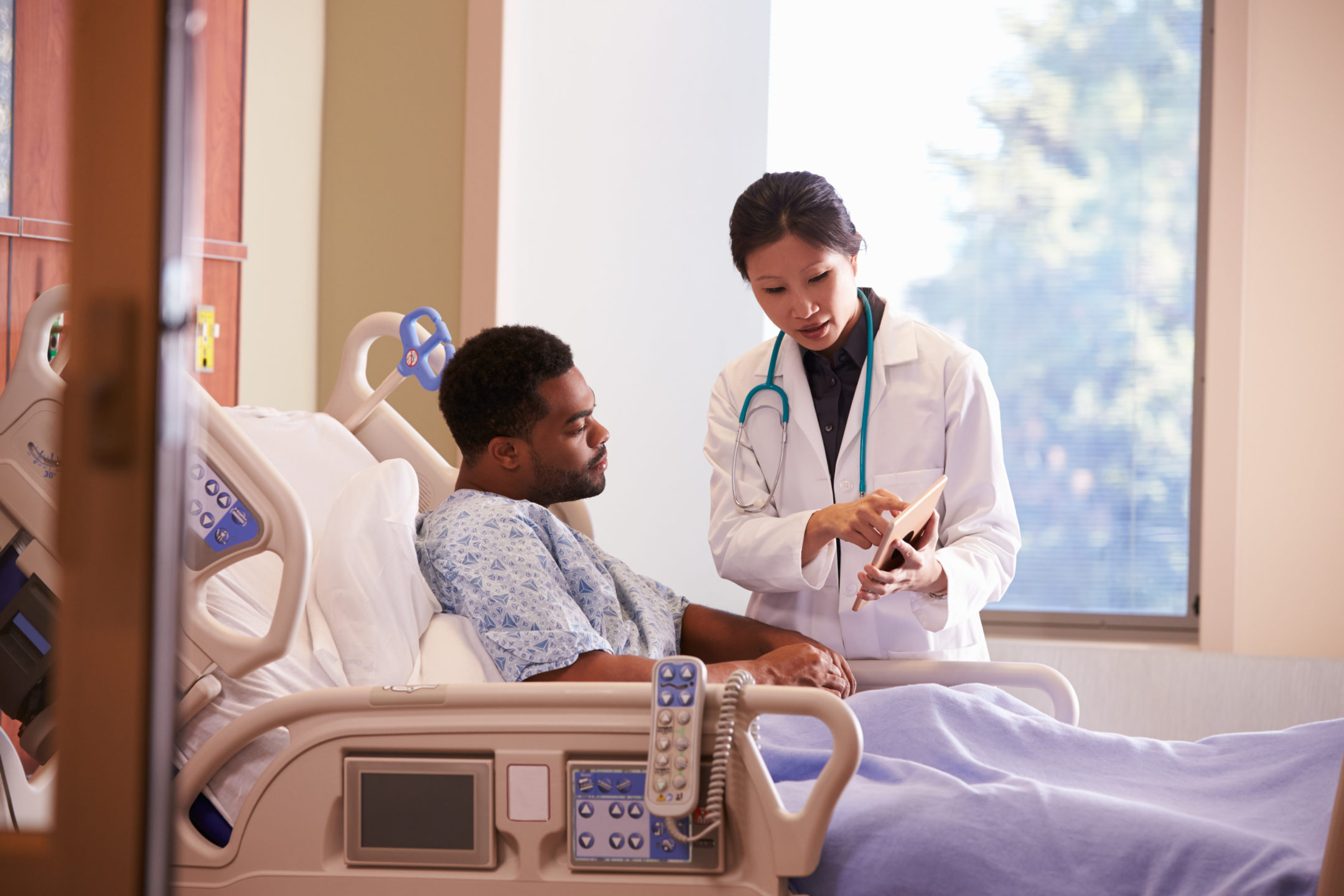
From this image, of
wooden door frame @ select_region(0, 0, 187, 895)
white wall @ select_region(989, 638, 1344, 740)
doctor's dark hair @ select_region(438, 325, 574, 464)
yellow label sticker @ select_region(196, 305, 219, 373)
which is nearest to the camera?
wooden door frame @ select_region(0, 0, 187, 895)

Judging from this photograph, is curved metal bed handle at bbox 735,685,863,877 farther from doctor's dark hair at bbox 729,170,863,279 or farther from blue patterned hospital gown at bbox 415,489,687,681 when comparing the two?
doctor's dark hair at bbox 729,170,863,279

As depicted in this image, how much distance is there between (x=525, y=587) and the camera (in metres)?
1.57

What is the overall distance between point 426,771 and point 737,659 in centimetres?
85

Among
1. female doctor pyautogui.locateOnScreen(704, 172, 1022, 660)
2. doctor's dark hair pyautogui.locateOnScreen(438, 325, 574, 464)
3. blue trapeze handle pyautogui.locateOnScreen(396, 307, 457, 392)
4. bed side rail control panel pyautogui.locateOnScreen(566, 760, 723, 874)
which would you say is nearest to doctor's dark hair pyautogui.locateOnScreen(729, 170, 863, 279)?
female doctor pyautogui.locateOnScreen(704, 172, 1022, 660)

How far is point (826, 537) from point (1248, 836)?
800 mm

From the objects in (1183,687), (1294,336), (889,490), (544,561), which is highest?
(1294,336)

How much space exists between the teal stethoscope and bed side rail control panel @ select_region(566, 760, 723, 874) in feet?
2.98

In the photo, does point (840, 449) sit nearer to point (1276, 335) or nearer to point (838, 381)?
point (838, 381)

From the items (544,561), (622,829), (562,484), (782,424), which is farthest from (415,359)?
(622,829)

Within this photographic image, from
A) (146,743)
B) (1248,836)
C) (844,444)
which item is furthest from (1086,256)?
(146,743)

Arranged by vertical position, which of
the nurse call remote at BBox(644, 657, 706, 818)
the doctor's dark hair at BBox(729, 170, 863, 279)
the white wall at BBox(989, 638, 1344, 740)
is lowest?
the white wall at BBox(989, 638, 1344, 740)

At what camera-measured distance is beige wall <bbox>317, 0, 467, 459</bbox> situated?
2926 mm

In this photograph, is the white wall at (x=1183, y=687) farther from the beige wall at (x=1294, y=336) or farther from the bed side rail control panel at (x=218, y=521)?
the bed side rail control panel at (x=218, y=521)

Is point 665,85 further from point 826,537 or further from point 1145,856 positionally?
point 1145,856
